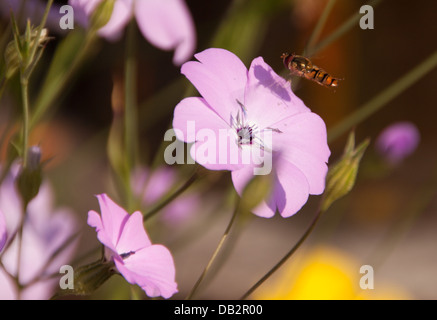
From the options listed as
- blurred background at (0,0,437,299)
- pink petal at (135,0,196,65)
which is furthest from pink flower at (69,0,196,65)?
blurred background at (0,0,437,299)

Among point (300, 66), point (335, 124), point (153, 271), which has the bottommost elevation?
point (153, 271)

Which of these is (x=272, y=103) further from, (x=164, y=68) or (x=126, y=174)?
(x=164, y=68)

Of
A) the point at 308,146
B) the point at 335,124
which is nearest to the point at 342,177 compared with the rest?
the point at 308,146

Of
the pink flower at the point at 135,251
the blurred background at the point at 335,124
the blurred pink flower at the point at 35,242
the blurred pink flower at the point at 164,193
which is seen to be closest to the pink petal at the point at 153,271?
the pink flower at the point at 135,251

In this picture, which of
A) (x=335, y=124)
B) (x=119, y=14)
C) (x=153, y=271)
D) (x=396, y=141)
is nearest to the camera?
(x=153, y=271)

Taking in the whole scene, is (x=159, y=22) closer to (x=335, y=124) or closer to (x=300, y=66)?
(x=300, y=66)
